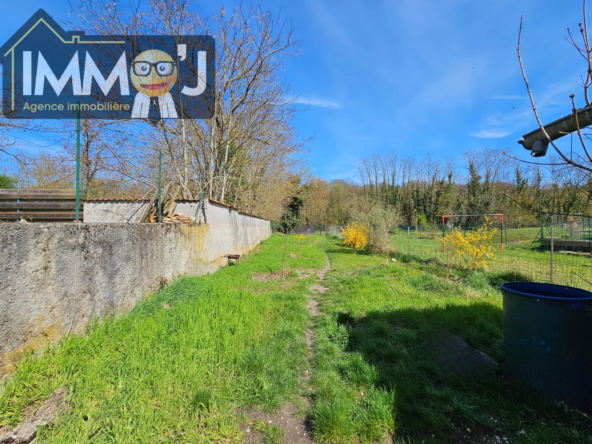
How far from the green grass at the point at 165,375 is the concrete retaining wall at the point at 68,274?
0.68 ft

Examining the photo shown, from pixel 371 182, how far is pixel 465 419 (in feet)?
142

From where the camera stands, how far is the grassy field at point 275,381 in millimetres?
1857

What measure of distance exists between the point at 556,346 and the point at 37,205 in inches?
257

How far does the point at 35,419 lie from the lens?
1761 mm

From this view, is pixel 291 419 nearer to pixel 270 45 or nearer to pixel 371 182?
pixel 270 45

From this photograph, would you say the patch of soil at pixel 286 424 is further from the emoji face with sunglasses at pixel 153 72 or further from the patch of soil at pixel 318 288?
the emoji face with sunglasses at pixel 153 72

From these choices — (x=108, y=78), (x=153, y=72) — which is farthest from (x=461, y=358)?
(x=108, y=78)

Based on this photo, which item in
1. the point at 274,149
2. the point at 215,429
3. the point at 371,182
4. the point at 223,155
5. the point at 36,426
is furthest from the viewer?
the point at 371,182

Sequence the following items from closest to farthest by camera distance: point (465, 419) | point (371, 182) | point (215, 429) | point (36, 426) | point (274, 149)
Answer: point (36, 426), point (215, 429), point (465, 419), point (274, 149), point (371, 182)

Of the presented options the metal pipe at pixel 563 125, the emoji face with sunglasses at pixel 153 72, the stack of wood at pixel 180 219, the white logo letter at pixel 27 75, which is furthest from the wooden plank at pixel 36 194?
the emoji face with sunglasses at pixel 153 72

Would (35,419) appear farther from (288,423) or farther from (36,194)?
(36,194)

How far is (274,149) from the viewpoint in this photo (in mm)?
12000

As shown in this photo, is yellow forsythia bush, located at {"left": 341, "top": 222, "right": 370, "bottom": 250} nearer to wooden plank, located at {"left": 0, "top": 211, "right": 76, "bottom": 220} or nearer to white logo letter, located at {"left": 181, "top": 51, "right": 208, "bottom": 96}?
white logo letter, located at {"left": 181, "top": 51, "right": 208, "bottom": 96}

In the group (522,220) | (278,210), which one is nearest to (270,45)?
(278,210)
